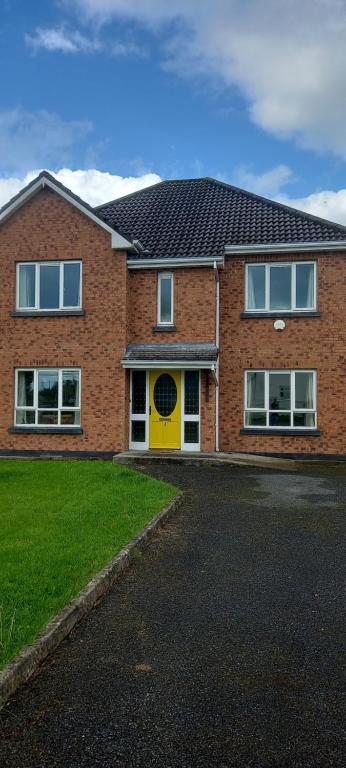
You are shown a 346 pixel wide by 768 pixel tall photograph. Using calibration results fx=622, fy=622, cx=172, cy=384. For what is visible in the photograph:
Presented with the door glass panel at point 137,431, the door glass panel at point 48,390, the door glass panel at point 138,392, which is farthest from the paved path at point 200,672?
the door glass panel at point 48,390

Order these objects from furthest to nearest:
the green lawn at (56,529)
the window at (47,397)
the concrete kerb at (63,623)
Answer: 1. the window at (47,397)
2. the green lawn at (56,529)
3. the concrete kerb at (63,623)

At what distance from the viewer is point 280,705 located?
3.71 meters

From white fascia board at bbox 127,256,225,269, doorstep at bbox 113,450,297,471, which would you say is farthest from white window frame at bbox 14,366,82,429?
white fascia board at bbox 127,256,225,269

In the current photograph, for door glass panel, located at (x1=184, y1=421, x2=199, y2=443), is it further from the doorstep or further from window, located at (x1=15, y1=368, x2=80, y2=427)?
window, located at (x1=15, y1=368, x2=80, y2=427)

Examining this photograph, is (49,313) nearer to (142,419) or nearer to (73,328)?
(73,328)

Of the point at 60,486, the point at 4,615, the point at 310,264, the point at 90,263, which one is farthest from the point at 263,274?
the point at 4,615

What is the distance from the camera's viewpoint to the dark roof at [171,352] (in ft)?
54.1

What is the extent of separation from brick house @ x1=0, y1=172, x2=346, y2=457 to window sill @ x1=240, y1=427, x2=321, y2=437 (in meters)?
0.04

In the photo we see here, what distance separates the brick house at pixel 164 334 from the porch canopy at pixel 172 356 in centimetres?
6

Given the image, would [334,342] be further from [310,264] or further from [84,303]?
[84,303]

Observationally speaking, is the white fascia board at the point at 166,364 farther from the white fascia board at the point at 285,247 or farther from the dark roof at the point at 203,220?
the white fascia board at the point at 285,247

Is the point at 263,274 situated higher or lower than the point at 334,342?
higher

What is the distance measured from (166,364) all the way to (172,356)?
29cm

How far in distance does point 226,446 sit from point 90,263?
638cm
